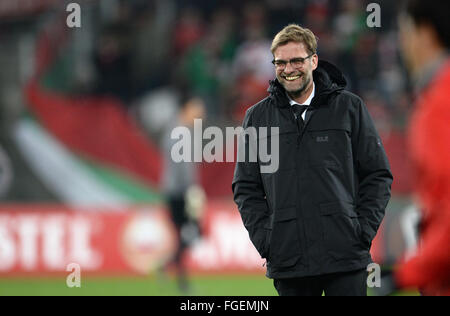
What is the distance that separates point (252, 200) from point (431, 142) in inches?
60.2

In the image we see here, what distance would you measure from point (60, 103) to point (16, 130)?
741 mm

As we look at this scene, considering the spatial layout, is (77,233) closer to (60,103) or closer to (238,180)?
(60,103)

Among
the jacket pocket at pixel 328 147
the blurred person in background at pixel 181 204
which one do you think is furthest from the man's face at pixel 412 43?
the blurred person in background at pixel 181 204

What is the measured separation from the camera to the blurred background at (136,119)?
9.88m

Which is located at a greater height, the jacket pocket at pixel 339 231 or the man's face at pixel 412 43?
the man's face at pixel 412 43

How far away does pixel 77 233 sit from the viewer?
10039 mm

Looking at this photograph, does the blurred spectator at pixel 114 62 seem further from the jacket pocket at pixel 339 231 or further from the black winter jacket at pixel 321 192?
the jacket pocket at pixel 339 231

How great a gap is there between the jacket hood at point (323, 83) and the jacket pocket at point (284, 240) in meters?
0.52

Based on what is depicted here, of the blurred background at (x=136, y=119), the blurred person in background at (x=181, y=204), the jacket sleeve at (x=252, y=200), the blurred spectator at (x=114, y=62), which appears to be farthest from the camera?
the blurred spectator at (x=114, y=62)


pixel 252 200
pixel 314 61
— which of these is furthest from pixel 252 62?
pixel 252 200

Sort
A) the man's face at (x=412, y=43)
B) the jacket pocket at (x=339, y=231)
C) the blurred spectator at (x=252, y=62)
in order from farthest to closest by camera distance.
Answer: the blurred spectator at (x=252, y=62) → the jacket pocket at (x=339, y=231) → the man's face at (x=412, y=43)

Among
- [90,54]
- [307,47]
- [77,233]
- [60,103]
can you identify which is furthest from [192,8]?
[307,47]

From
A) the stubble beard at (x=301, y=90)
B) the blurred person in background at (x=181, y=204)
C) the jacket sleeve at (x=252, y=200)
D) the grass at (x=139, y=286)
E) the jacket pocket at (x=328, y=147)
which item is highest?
the stubble beard at (x=301, y=90)

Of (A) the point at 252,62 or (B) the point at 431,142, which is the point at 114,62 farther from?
(B) the point at 431,142
